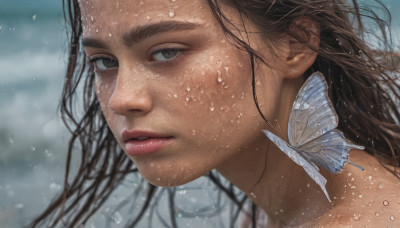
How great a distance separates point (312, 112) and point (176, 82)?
0.38m

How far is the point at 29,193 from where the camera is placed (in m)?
4.64

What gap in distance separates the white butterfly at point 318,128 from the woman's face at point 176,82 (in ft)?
0.59

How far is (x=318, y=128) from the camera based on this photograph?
64.1 inches

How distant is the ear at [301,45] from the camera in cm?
185

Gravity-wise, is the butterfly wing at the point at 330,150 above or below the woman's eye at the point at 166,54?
below

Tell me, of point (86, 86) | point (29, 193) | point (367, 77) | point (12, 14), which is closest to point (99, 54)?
point (86, 86)

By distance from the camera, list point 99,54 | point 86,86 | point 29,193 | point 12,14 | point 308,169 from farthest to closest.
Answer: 1. point 12,14
2. point 29,193
3. point 86,86
4. point 99,54
5. point 308,169

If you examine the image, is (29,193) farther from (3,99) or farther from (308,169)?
(308,169)

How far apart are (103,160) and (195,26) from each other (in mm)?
1099

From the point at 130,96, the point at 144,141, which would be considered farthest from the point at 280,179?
the point at 130,96

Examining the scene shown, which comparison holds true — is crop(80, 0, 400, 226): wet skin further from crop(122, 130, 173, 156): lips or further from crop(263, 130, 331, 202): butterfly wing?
crop(263, 130, 331, 202): butterfly wing

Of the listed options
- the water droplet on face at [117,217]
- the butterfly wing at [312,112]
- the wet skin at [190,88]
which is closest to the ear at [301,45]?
the wet skin at [190,88]

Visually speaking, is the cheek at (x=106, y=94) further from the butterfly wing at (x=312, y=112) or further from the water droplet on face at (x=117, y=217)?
the water droplet on face at (x=117, y=217)

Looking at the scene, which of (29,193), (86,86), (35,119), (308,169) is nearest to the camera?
(308,169)
